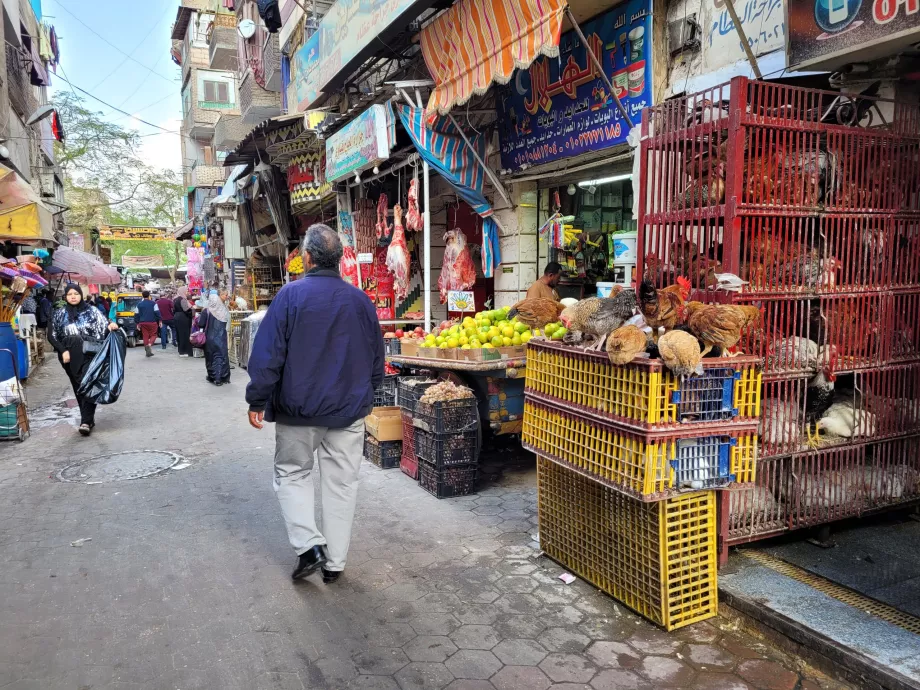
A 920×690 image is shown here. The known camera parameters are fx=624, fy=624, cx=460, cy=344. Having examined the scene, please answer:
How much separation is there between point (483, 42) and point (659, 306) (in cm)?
416

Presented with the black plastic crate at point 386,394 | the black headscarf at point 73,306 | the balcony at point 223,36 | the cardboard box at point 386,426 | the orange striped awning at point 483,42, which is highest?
the balcony at point 223,36

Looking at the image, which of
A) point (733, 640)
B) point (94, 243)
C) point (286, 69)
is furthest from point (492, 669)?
point (94, 243)

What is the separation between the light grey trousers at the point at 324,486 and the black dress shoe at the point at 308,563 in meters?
0.04

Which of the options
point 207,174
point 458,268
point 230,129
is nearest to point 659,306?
point 458,268

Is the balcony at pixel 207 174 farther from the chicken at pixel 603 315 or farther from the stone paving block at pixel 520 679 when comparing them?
the stone paving block at pixel 520 679

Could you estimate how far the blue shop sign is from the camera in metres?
5.83

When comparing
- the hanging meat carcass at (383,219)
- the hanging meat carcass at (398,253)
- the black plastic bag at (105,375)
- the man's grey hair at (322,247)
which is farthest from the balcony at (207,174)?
the man's grey hair at (322,247)

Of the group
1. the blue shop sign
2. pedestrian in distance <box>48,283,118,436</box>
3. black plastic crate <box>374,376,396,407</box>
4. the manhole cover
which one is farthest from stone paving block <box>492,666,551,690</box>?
pedestrian in distance <box>48,283,118,436</box>

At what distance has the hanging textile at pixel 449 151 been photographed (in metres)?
7.72

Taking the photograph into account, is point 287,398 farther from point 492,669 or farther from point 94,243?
point 94,243

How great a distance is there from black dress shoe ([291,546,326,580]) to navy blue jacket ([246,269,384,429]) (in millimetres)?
816

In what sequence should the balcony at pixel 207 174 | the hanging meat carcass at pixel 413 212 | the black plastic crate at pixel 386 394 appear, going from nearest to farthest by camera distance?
the black plastic crate at pixel 386 394 < the hanging meat carcass at pixel 413 212 < the balcony at pixel 207 174

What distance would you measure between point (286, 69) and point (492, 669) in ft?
51.5

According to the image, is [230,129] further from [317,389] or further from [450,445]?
[317,389]
